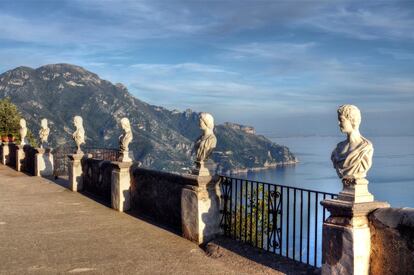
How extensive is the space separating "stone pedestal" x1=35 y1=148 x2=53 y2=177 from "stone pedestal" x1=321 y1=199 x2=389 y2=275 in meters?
15.4

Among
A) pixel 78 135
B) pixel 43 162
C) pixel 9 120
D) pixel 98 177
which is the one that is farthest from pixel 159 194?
pixel 9 120

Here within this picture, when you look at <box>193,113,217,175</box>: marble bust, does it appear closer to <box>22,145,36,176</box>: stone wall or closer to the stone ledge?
the stone ledge

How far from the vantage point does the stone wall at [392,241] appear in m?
4.77

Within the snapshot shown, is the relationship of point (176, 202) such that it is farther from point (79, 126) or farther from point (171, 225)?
point (79, 126)

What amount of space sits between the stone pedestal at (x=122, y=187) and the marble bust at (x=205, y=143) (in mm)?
3292

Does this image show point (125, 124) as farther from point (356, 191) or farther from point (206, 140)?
point (356, 191)

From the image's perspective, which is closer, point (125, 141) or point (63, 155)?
point (125, 141)

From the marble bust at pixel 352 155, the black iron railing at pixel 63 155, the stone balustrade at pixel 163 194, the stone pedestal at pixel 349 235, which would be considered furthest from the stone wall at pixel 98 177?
the marble bust at pixel 352 155

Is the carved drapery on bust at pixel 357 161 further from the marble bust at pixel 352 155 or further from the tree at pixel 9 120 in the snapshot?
the tree at pixel 9 120

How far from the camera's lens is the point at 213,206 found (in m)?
8.06

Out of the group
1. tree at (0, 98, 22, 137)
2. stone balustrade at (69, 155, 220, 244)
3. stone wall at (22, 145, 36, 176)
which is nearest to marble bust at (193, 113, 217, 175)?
stone balustrade at (69, 155, 220, 244)

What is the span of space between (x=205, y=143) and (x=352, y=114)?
322 cm

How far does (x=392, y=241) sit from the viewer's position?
4.96 m

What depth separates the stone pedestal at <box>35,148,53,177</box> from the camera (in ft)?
61.0
